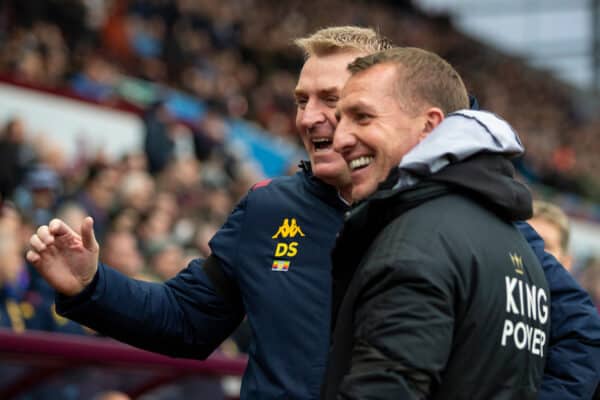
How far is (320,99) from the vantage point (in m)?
3.11

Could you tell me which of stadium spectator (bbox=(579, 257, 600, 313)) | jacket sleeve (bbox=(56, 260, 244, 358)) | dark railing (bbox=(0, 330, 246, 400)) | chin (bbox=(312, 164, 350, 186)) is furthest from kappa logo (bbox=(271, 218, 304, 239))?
stadium spectator (bbox=(579, 257, 600, 313))

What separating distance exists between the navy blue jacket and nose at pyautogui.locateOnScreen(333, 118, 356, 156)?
55 centimetres

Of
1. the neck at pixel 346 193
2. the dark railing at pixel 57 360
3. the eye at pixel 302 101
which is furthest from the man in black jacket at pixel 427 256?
the dark railing at pixel 57 360

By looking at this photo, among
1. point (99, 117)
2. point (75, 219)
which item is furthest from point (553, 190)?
point (75, 219)

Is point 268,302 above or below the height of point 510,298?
below

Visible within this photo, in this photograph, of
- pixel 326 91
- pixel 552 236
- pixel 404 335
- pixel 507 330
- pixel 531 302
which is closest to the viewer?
pixel 404 335

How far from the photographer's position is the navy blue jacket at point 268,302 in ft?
9.16

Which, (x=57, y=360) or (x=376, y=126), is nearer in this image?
(x=376, y=126)

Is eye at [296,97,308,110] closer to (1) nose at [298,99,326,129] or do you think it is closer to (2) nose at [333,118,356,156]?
(1) nose at [298,99,326,129]

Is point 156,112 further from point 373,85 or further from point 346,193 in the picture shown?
point 373,85

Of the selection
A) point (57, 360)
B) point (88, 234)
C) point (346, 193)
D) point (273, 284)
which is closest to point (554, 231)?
point (346, 193)

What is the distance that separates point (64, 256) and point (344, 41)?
103 cm

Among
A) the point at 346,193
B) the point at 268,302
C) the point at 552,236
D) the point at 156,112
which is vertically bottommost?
the point at 156,112

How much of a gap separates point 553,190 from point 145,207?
14434mm
